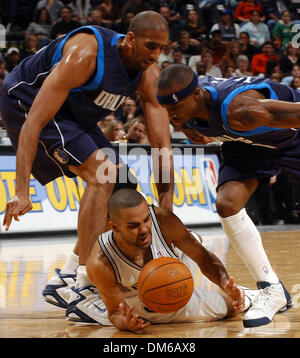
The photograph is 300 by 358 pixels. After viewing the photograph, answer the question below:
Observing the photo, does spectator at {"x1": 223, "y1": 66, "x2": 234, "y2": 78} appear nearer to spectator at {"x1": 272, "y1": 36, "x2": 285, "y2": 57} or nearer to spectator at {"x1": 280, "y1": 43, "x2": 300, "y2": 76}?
spectator at {"x1": 280, "y1": 43, "x2": 300, "y2": 76}

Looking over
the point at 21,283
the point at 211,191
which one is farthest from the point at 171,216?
the point at 211,191

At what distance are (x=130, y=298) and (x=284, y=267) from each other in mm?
2388

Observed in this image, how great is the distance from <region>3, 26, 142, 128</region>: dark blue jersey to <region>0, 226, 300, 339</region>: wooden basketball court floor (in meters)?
1.23

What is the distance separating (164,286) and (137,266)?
0.32 m

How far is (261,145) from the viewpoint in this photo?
13.7 ft

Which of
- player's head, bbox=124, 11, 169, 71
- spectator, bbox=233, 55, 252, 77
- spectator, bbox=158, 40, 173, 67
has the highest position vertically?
spectator, bbox=158, 40, 173, 67

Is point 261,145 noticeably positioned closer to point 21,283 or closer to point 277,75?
point 21,283

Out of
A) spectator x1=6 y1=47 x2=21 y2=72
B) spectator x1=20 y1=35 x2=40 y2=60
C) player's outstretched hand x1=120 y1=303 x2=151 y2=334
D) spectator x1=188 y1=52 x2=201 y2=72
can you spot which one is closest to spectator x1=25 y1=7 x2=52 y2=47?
spectator x1=20 y1=35 x2=40 y2=60

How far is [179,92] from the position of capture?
3.83m

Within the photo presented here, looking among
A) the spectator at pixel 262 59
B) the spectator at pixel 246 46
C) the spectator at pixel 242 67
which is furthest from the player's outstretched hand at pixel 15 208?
the spectator at pixel 246 46

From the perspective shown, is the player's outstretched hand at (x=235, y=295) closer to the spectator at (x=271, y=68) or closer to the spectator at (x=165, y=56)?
the spectator at (x=165, y=56)

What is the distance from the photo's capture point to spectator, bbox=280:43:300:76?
44.7 ft

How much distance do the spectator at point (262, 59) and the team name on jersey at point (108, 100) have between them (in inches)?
376

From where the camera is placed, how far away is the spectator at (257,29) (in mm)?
14669
